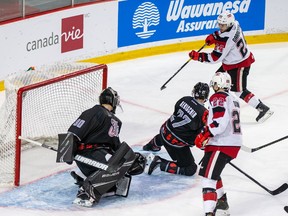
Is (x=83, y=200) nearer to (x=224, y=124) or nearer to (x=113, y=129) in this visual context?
(x=113, y=129)

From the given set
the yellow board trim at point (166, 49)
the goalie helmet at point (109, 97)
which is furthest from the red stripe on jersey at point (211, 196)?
the yellow board trim at point (166, 49)

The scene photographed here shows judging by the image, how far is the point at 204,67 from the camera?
29.9 ft

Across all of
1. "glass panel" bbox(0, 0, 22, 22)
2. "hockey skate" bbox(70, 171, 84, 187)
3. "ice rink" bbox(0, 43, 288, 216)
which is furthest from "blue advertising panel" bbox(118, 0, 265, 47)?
"hockey skate" bbox(70, 171, 84, 187)

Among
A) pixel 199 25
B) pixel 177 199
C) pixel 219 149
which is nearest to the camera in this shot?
pixel 219 149

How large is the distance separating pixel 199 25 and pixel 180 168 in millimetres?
3361

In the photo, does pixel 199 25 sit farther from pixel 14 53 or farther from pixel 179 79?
pixel 14 53

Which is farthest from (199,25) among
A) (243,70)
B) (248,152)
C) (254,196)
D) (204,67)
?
(254,196)

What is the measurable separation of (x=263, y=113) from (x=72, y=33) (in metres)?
1.98

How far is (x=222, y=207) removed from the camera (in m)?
5.78

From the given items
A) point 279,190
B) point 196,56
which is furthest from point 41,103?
point 279,190

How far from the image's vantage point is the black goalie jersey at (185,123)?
6.24 metres

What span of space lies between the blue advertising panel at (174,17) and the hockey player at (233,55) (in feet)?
5.07

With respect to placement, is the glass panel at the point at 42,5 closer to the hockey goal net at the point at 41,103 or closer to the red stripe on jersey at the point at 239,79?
the hockey goal net at the point at 41,103

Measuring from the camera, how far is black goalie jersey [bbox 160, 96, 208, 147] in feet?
20.5
